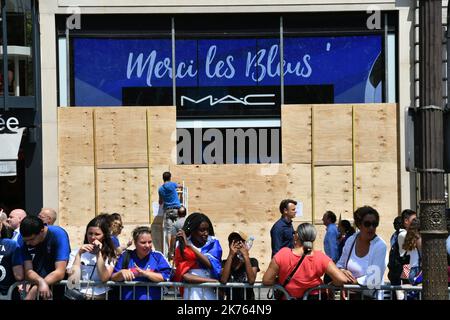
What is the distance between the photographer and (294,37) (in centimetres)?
2028

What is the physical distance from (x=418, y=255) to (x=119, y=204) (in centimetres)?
966

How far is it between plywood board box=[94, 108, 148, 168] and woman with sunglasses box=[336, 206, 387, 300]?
9.65 meters

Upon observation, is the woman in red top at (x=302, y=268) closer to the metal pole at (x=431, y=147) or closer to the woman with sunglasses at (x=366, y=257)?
the woman with sunglasses at (x=366, y=257)

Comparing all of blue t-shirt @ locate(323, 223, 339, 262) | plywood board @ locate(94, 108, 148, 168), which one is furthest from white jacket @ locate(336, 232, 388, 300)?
plywood board @ locate(94, 108, 148, 168)

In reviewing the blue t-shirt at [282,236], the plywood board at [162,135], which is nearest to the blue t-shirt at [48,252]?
the blue t-shirt at [282,236]

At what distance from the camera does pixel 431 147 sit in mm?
8508

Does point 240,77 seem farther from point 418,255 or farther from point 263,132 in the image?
point 418,255

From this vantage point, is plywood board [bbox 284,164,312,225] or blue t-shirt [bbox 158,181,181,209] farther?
plywood board [bbox 284,164,312,225]

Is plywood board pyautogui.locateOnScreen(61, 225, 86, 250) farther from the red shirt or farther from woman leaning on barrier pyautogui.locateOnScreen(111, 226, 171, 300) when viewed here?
the red shirt

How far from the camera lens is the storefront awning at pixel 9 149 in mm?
19562

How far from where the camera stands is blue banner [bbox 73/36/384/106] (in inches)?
795

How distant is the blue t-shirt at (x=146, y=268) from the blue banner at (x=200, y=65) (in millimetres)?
9895
